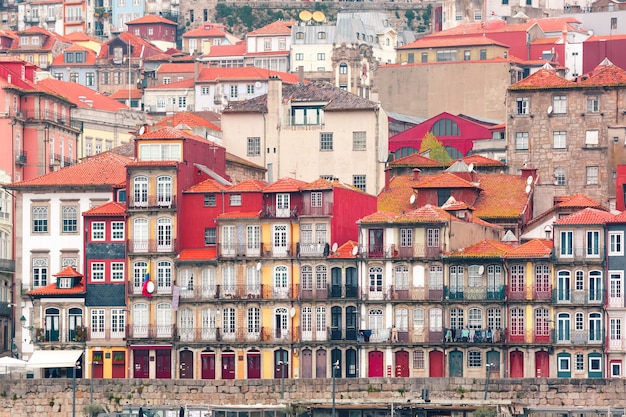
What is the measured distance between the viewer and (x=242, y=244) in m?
114

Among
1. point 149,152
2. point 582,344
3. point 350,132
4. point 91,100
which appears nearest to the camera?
point 582,344

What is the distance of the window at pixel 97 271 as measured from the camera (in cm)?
11592

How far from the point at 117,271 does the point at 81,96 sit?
42481mm

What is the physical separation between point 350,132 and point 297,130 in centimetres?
342

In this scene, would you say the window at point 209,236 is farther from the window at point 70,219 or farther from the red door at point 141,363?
the window at point 70,219

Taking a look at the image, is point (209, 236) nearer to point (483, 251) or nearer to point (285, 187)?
point (285, 187)

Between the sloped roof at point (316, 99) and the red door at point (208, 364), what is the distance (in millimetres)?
24805

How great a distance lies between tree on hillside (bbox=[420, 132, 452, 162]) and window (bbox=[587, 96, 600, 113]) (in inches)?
342

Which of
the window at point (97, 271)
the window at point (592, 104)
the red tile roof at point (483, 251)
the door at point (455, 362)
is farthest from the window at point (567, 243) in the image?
the window at point (592, 104)

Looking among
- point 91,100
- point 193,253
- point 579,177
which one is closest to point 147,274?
point 193,253

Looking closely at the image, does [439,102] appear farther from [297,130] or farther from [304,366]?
[304,366]

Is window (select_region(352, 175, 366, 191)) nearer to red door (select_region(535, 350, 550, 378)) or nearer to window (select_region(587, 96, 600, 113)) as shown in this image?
window (select_region(587, 96, 600, 113))

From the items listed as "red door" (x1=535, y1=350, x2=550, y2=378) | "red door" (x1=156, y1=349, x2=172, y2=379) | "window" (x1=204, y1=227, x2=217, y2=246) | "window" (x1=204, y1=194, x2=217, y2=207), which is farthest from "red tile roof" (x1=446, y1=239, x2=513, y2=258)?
"red door" (x1=156, y1=349, x2=172, y2=379)

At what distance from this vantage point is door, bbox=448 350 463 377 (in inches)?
4341
